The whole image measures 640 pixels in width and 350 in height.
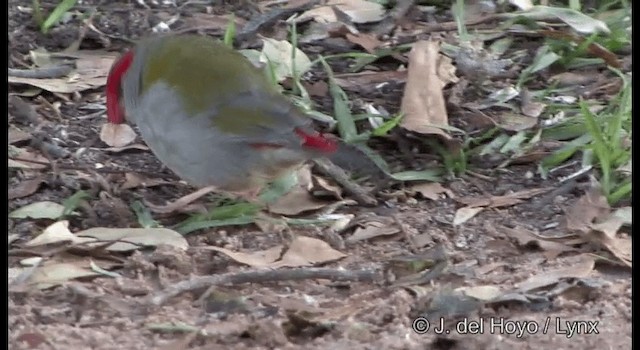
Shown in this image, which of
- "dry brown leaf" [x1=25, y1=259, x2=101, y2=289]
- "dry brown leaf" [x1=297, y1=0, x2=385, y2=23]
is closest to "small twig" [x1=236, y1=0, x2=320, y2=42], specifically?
"dry brown leaf" [x1=297, y1=0, x2=385, y2=23]

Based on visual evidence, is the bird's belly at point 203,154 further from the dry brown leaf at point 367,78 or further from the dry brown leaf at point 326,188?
the dry brown leaf at point 367,78

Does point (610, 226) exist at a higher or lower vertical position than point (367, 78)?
higher

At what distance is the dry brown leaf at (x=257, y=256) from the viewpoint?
146 inches

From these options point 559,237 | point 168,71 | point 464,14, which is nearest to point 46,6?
point 168,71

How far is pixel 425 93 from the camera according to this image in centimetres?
466

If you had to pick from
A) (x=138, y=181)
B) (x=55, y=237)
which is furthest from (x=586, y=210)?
(x=55, y=237)

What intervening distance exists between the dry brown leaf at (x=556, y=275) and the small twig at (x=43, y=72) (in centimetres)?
234

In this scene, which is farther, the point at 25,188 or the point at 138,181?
the point at 138,181

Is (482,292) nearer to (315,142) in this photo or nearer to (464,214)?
(464,214)

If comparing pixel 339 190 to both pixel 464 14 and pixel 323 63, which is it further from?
pixel 464 14

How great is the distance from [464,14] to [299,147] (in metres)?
1.69

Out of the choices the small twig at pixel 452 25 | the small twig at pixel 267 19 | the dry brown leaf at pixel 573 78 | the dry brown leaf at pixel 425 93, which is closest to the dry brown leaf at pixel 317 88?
the dry brown leaf at pixel 425 93

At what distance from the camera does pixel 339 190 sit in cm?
419

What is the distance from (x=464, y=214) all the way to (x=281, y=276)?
0.77 m
